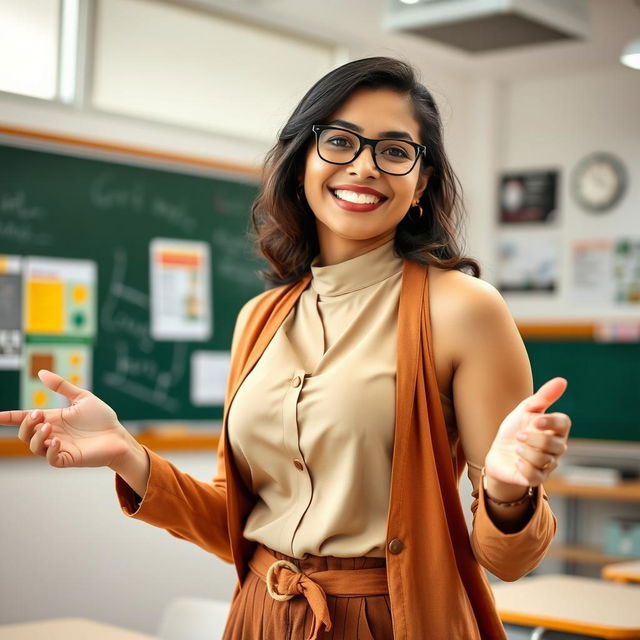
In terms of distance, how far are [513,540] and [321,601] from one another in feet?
0.98

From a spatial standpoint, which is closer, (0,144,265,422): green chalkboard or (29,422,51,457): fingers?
(29,422,51,457): fingers

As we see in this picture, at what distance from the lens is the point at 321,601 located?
146cm

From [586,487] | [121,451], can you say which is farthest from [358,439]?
[586,487]

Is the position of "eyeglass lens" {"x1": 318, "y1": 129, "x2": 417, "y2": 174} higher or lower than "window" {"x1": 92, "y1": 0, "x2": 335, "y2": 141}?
lower

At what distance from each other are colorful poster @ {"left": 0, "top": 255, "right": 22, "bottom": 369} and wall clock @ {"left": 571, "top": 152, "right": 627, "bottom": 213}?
348cm

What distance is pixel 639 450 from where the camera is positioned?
5.66 m

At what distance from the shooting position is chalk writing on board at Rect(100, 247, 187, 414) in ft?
13.9

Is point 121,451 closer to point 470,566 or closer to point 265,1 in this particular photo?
point 470,566

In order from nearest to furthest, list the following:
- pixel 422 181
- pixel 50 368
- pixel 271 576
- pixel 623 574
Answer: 1. pixel 271 576
2. pixel 422 181
3. pixel 623 574
4. pixel 50 368

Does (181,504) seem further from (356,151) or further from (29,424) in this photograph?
(356,151)

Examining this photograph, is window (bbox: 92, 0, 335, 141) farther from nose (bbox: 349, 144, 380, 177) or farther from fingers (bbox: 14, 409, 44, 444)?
fingers (bbox: 14, 409, 44, 444)

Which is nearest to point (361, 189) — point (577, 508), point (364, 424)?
point (364, 424)

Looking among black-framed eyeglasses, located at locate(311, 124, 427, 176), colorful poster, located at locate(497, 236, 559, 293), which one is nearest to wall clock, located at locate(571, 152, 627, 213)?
colorful poster, located at locate(497, 236, 559, 293)

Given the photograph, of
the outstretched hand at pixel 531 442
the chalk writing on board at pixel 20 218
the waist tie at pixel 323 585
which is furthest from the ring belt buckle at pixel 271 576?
the chalk writing on board at pixel 20 218
